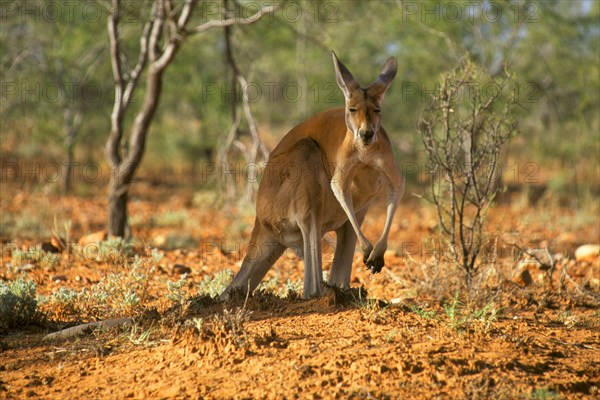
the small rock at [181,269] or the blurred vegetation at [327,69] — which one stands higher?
the blurred vegetation at [327,69]

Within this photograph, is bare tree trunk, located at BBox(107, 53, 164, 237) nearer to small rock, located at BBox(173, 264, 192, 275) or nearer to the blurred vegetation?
small rock, located at BBox(173, 264, 192, 275)

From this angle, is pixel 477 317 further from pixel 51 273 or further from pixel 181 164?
pixel 181 164

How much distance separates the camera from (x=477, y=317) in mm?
5172

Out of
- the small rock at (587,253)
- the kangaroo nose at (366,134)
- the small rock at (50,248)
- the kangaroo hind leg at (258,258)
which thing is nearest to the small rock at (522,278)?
the small rock at (587,253)

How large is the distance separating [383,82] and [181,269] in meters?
3.60

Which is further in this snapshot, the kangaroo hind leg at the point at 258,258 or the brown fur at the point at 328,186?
the kangaroo hind leg at the point at 258,258

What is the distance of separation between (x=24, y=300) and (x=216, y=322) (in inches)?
80.9

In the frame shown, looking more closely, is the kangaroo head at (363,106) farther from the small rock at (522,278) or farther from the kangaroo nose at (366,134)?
the small rock at (522,278)

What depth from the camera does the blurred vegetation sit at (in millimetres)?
14594

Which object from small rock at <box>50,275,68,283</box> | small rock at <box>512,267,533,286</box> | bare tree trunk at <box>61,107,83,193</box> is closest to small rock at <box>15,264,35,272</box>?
small rock at <box>50,275,68,283</box>

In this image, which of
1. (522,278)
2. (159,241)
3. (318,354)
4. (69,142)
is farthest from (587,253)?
(69,142)

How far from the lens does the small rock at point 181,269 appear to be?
835 cm

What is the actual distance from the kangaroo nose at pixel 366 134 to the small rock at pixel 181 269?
3.53m

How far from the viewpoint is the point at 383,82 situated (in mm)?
5969
